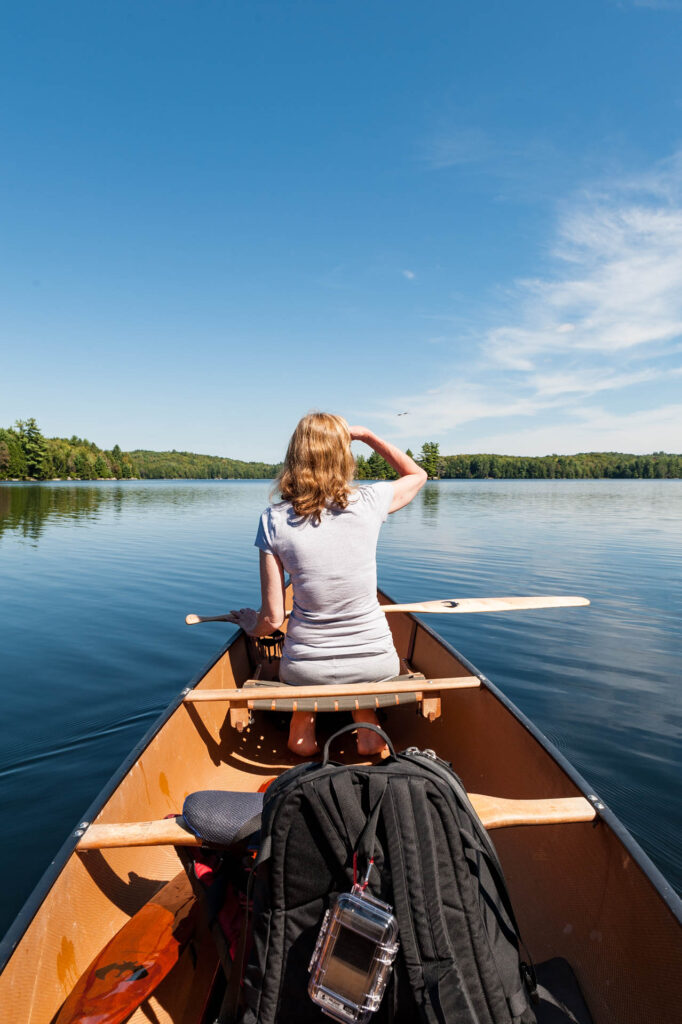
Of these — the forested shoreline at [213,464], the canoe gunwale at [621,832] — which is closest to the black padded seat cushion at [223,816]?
the canoe gunwale at [621,832]

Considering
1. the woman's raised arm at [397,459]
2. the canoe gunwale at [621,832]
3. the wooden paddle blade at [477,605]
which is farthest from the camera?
the wooden paddle blade at [477,605]

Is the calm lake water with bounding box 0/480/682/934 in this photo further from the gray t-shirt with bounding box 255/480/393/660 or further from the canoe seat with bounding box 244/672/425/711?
the gray t-shirt with bounding box 255/480/393/660

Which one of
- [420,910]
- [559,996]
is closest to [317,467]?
[420,910]

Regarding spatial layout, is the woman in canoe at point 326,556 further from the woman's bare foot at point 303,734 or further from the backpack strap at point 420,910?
the backpack strap at point 420,910

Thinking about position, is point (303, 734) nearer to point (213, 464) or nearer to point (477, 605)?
point (477, 605)

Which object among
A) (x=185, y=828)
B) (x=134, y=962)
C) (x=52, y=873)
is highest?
(x=185, y=828)

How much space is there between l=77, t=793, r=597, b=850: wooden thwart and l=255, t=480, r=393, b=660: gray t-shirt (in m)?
1.07

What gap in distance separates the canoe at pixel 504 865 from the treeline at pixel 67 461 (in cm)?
9017

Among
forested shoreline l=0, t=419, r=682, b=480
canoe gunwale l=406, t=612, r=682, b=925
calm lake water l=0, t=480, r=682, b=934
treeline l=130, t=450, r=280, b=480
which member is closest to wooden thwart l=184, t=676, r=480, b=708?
canoe gunwale l=406, t=612, r=682, b=925

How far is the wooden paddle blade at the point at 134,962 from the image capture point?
1679 millimetres

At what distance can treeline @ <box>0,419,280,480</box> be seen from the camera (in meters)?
83.8

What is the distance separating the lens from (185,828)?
181 cm

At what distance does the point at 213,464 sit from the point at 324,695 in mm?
178275

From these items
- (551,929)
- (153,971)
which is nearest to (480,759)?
(551,929)
